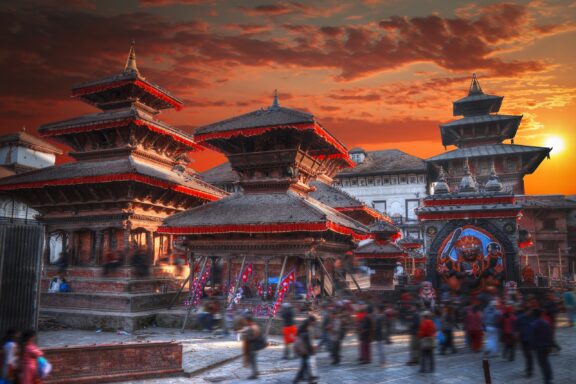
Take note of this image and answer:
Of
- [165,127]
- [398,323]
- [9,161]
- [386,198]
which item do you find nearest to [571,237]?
[386,198]

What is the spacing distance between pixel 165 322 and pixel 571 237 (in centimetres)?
3683

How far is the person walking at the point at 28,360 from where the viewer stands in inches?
299

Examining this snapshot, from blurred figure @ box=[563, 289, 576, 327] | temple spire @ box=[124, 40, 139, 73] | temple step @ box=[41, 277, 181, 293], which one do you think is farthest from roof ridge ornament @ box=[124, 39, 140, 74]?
blurred figure @ box=[563, 289, 576, 327]

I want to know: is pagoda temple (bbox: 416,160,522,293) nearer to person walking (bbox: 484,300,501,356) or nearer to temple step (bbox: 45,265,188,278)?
person walking (bbox: 484,300,501,356)

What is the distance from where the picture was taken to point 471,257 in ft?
68.1

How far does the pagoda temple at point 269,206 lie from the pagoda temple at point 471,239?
15.0ft

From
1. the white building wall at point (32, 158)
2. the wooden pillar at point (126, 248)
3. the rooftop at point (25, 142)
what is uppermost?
the rooftop at point (25, 142)

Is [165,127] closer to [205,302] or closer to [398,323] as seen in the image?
[205,302]

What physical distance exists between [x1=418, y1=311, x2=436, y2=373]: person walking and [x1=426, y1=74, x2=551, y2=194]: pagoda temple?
30154mm

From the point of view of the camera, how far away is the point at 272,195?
1819cm

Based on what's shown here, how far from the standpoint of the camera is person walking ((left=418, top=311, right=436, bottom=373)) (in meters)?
10.3

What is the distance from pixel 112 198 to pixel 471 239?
1739 cm

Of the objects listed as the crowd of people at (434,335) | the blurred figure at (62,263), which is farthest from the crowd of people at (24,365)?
the blurred figure at (62,263)

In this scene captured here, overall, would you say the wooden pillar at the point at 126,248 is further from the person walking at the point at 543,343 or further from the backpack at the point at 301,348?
the person walking at the point at 543,343
